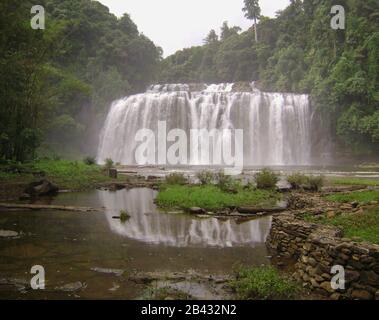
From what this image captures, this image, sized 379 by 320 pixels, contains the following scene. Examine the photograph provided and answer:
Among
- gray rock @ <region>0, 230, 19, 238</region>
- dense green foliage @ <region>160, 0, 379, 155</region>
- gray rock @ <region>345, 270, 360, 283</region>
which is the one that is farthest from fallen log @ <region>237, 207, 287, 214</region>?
dense green foliage @ <region>160, 0, 379, 155</region>

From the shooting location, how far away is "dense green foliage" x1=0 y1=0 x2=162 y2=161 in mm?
19156

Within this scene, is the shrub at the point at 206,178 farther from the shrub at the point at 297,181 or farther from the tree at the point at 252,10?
the tree at the point at 252,10

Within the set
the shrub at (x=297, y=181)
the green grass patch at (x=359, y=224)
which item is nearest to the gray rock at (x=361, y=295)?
the green grass patch at (x=359, y=224)

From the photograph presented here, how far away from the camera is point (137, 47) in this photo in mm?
60844

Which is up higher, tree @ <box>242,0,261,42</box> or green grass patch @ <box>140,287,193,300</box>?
tree @ <box>242,0,261,42</box>

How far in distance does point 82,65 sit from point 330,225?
53.4m

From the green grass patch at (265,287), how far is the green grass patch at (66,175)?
15.9 m

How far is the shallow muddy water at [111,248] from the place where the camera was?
254 inches

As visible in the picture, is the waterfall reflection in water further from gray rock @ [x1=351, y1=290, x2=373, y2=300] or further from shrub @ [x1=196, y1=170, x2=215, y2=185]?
gray rock @ [x1=351, y1=290, x2=373, y2=300]

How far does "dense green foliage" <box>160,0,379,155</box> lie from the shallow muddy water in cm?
3112

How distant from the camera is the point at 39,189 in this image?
18.0 m

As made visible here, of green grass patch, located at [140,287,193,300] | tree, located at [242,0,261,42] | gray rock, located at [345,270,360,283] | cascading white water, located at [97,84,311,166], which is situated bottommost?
green grass patch, located at [140,287,193,300]

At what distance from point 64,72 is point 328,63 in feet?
104

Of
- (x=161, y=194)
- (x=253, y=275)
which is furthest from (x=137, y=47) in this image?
(x=253, y=275)
